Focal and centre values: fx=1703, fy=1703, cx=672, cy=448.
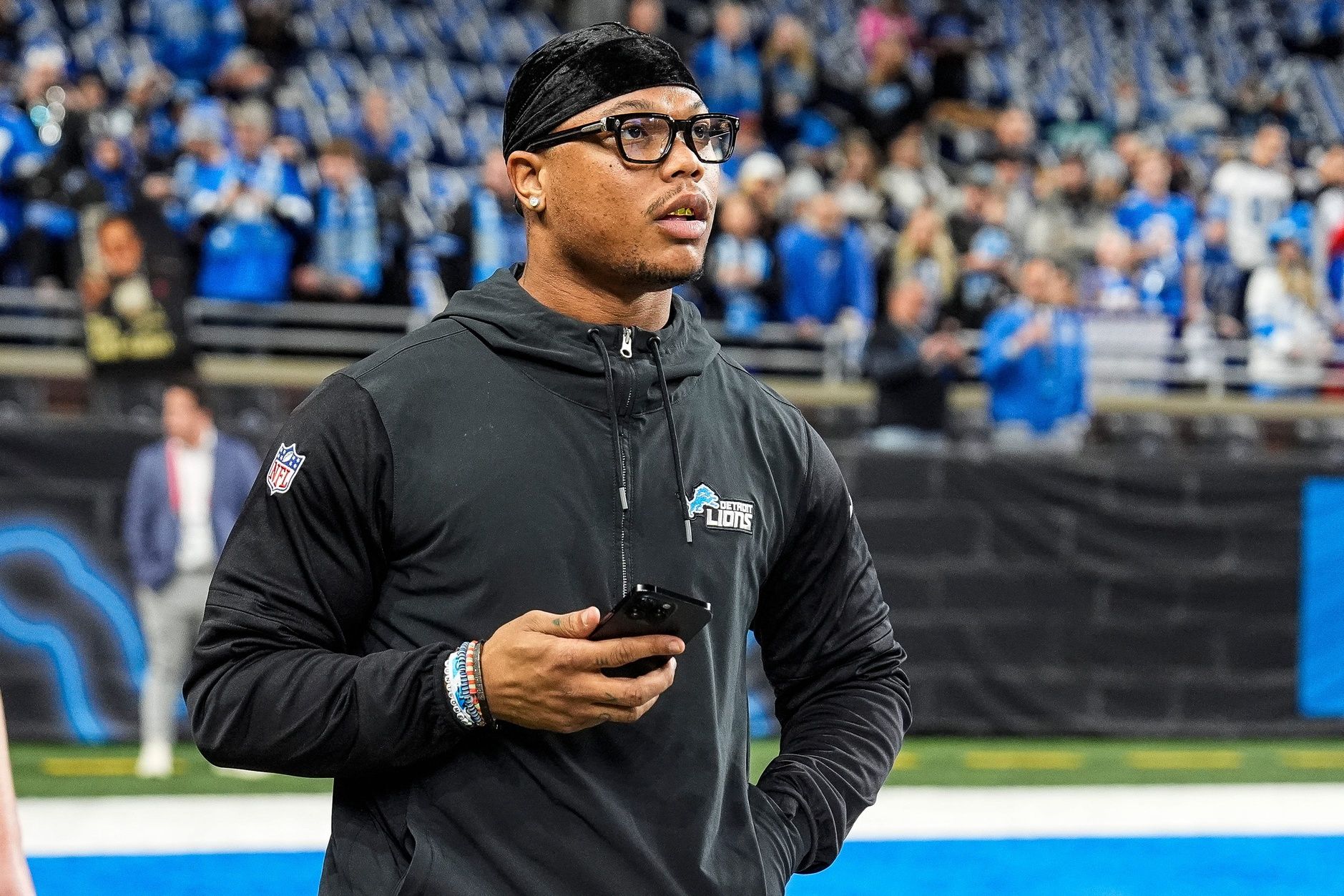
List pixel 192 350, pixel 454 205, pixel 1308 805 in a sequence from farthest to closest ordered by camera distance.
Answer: pixel 454 205, pixel 192 350, pixel 1308 805

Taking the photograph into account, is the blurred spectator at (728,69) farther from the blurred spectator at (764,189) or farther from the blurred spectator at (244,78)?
the blurred spectator at (244,78)

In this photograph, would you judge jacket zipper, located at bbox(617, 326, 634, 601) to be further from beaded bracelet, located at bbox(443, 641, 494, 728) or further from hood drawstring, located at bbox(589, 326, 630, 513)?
beaded bracelet, located at bbox(443, 641, 494, 728)

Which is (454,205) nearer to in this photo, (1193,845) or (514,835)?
(1193,845)

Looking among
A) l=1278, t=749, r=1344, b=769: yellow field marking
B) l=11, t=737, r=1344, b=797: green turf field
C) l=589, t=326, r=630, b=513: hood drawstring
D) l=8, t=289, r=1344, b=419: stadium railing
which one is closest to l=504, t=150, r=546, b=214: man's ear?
l=589, t=326, r=630, b=513: hood drawstring

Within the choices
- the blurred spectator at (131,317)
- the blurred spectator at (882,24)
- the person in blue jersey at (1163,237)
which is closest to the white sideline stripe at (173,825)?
the blurred spectator at (131,317)

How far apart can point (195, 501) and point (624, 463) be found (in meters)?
6.64

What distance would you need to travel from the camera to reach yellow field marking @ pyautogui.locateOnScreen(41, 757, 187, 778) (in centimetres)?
823

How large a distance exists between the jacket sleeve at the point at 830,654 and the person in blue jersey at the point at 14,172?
336 inches

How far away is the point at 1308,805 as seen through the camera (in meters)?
8.20

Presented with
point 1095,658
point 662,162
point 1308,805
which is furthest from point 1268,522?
point 662,162

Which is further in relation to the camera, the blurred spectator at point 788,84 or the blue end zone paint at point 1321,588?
the blurred spectator at point 788,84

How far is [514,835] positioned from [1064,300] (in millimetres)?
9017

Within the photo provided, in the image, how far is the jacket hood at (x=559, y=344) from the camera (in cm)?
229

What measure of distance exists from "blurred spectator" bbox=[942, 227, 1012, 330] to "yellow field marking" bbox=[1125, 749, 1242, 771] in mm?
3332
